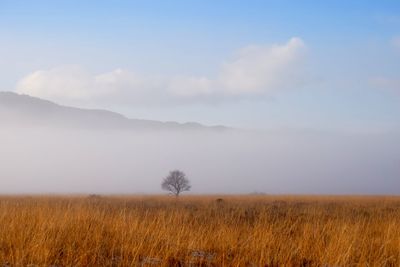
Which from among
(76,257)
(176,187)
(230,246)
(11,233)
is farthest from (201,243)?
(176,187)

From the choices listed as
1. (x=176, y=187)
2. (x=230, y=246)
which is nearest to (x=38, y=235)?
(x=230, y=246)

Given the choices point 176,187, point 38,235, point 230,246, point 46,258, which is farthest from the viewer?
point 176,187

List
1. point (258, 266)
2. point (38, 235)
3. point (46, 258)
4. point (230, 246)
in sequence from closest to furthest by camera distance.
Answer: point (46, 258), point (258, 266), point (38, 235), point (230, 246)

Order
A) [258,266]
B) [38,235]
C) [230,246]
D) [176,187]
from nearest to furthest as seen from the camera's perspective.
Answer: [258,266], [38,235], [230,246], [176,187]

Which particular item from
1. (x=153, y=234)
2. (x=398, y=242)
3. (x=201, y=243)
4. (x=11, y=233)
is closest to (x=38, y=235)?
(x=11, y=233)

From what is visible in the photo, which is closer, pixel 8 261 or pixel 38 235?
pixel 8 261

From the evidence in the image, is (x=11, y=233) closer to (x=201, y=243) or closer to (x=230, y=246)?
(x=201, y=243)

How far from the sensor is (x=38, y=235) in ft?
26.6

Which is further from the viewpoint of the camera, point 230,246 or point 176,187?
point 176,187

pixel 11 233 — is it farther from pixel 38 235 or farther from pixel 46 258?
pixel 46 258

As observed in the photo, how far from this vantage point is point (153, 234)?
915cm

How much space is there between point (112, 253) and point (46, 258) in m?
1.14

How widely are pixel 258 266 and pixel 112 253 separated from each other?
96.0 inches

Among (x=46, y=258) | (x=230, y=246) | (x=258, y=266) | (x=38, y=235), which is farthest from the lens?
(x=230, y=246)
